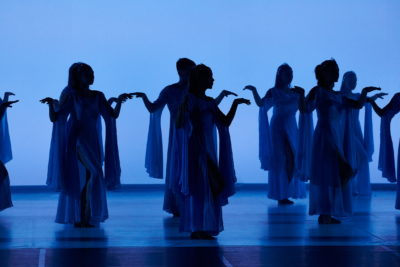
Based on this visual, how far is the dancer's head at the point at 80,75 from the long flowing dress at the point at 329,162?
238cm

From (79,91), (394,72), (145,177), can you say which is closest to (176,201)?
(79,91)

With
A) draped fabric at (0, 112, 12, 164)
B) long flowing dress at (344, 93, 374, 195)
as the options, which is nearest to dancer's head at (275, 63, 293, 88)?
long flowing dress at (344, 93, 374, 195)

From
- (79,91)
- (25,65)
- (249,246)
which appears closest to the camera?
(249,246)

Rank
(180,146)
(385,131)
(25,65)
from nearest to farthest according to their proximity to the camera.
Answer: (180,146), (385,131), (25,65)

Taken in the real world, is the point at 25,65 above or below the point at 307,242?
above

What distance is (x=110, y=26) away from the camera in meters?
16.9

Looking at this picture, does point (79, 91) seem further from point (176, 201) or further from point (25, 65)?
point (25, 65)

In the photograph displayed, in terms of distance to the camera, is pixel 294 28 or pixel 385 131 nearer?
pixel 385 131

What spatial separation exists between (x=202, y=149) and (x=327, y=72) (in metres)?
2.02

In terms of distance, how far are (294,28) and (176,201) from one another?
504 cm

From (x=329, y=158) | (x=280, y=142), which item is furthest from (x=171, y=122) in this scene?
(x=280, y=142)

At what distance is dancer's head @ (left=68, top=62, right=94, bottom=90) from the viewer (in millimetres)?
11867

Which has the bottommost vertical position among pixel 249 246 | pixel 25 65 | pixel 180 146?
pixel 249 246

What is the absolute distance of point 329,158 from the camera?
12227 mm
